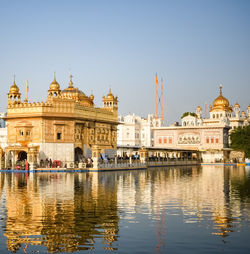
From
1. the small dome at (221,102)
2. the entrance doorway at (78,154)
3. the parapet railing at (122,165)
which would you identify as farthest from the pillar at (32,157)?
the small dome at (221,102)

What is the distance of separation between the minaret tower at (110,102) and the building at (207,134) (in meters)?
26.8

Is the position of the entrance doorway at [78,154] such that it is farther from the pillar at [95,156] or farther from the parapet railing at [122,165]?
the pillar at [95,156]

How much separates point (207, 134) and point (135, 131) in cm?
1979

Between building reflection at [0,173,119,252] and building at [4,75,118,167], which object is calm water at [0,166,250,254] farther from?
building at [4,75,118,167]

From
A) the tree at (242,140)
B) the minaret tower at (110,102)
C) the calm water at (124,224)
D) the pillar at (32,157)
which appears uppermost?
the minaret tower at (110,102)

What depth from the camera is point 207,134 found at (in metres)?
82.1

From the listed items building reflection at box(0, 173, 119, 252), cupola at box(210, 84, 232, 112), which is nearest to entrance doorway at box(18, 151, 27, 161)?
building reflection at box(0, 173, 119, 252)

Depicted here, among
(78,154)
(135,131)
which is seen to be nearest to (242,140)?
(135,131)

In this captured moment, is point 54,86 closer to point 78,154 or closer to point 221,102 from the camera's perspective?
point 78,154

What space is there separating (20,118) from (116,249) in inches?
1535

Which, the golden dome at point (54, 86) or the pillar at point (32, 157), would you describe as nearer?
the pillar at point (32, 157)

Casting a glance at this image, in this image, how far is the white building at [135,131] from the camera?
9681cm

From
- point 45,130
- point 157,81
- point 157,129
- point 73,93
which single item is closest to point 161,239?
point 45,130

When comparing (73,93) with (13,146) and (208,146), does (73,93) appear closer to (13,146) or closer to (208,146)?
(13,146)
